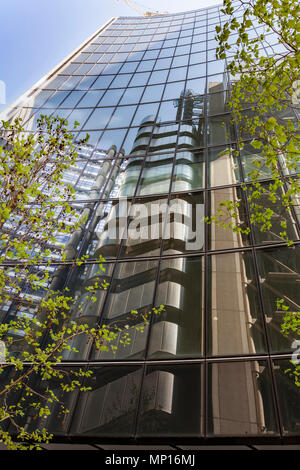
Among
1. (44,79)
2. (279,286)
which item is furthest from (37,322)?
(44,79)

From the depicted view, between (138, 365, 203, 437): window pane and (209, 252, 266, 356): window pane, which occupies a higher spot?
(209, 252, 266, 356): window pane

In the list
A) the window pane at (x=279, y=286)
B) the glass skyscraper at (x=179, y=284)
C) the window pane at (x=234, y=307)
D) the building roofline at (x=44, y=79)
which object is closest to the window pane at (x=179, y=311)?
the glass skyscraper at (x=179, y=284)

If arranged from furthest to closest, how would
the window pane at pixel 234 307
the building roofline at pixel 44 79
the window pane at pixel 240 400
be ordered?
the building roofline at pixel 44 79 → the window pane at pixel 234 307 → the window pane at pixel 240 400

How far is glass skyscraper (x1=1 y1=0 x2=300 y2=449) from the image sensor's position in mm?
7035

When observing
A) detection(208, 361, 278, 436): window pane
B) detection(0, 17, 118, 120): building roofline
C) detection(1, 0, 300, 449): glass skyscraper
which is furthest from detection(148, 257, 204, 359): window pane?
detection(0, 17, 118, 120): building roofline

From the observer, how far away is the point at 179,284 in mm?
9445

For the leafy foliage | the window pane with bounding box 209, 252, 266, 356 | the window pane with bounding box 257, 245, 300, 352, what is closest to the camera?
the leafy foliage

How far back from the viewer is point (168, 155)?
1441cm

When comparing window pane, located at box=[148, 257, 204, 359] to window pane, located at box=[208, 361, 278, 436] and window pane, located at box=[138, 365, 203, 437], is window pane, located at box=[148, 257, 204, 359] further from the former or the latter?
window pane, located at box=[208, 361, 278, 436]

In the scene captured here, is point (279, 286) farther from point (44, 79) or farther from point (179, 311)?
point (44, 79)

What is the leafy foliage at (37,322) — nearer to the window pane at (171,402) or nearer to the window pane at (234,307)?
the window pane at (171,402)

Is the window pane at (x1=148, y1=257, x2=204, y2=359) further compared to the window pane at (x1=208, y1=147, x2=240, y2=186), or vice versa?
the window pane at (x1=208, y1=147, x2=240, y2=186)

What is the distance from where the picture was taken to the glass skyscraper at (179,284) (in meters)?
7.04
